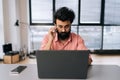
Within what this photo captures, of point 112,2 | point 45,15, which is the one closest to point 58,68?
point 45,15

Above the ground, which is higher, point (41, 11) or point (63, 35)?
point (41, 11)

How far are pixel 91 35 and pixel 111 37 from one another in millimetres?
591

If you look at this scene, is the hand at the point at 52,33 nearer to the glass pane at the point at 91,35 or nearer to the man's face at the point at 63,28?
the man's face at the point at 63,28

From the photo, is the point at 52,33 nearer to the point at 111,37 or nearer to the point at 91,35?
the point at 91,35

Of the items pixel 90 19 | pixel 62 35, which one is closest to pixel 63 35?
pixel 62 35

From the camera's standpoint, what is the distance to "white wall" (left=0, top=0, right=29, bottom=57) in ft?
15.2

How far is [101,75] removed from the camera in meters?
1.64

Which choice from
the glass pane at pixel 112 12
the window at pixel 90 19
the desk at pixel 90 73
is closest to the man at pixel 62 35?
the desk at pixel 90 73

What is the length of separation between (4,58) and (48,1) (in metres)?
1.94

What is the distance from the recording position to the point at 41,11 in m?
5.23

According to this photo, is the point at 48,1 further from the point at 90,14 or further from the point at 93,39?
the point at 93,39

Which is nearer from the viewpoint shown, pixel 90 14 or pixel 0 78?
pixel 0 78

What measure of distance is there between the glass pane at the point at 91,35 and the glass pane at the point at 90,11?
0.20m

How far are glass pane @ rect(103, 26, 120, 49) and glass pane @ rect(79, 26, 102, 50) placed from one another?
174 millimetres
